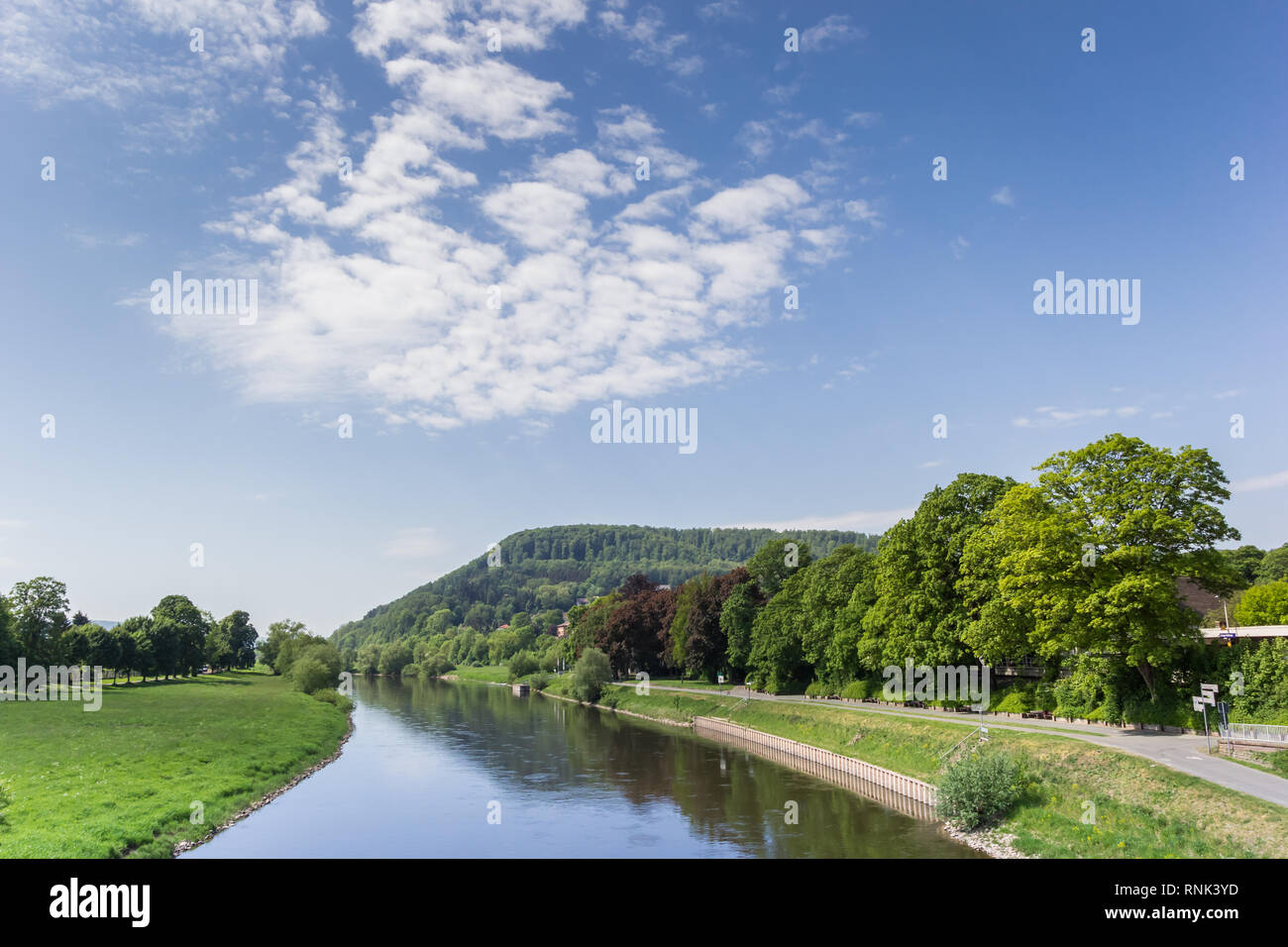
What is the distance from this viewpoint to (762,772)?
2063 inches

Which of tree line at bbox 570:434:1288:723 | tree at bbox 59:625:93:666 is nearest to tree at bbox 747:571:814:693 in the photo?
tree line at bbox 570:434:1288:723

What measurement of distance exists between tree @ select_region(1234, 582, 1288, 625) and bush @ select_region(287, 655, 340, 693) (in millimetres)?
90067

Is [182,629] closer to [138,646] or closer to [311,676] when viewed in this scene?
[138,646]

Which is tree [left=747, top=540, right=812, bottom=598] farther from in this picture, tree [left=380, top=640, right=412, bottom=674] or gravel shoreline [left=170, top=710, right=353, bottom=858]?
tree [left=380, top=640, right=412, bottom=674]

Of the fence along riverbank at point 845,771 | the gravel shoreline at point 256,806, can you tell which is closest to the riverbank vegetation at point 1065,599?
the fence along riverbank at point 845,771

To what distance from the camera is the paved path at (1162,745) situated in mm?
27828

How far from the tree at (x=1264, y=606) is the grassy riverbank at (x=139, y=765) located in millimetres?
57446

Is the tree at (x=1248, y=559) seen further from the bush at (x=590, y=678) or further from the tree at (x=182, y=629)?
the tree at (x=182, y=629)

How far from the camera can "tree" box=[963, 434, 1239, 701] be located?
3788 cm

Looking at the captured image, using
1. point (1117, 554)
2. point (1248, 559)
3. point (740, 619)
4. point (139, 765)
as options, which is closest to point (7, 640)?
point (139, 765)
